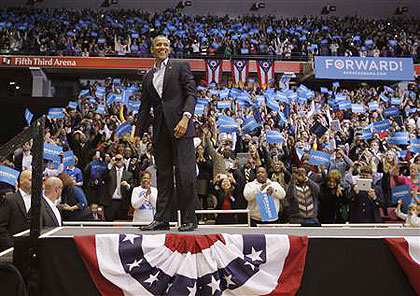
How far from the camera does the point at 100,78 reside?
20.9 m

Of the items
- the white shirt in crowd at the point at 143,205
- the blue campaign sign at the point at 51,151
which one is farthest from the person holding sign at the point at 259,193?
the blue campaign sign at the point at 51,151

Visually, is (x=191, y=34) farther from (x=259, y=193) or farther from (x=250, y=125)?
(x=259, y=193)

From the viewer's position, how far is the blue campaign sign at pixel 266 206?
202 inches

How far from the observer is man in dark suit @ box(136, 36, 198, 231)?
123 inches

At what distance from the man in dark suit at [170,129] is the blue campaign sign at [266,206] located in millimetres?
2075

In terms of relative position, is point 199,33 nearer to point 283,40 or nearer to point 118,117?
point 283,40

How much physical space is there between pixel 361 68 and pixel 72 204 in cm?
1487

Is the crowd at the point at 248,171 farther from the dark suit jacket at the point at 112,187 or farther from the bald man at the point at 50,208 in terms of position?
the bald man at the point at 50,208

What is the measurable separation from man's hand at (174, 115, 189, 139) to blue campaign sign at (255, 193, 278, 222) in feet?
7.72

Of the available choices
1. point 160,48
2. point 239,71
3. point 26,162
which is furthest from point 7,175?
point 239,71

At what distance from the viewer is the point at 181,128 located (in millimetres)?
3031

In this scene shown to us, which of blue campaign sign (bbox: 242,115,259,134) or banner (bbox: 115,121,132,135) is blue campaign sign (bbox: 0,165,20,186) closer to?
banner (bbox: 115,121,132,135)

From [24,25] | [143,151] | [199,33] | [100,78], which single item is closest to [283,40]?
[199,33]

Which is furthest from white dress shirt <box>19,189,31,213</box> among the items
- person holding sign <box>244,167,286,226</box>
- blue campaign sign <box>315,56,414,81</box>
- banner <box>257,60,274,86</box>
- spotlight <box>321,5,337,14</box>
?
spotlight <box>321,5,337,14</box>
